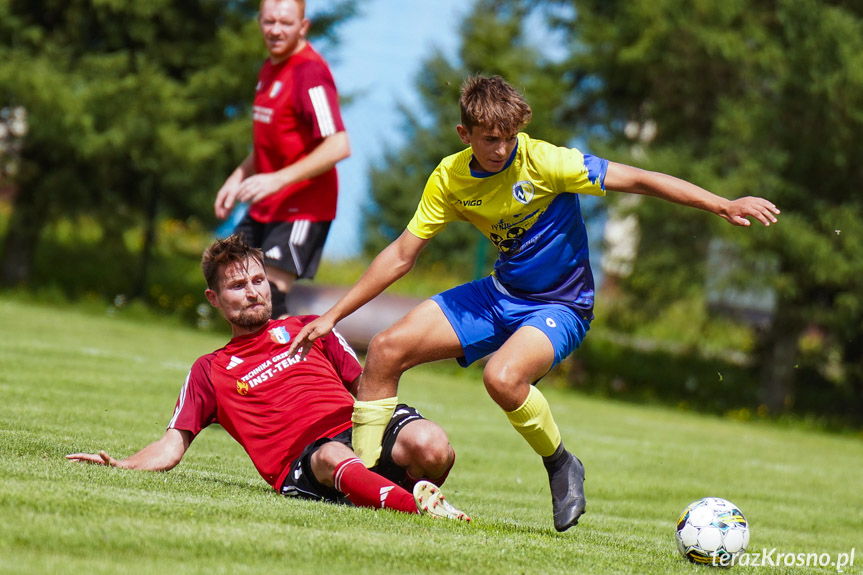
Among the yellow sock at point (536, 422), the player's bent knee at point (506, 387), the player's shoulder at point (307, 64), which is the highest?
the player's shoulder at point (307, 64)

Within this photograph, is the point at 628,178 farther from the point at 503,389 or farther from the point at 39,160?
the point at 39,160

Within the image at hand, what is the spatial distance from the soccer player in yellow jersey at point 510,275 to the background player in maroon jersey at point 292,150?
1.76m

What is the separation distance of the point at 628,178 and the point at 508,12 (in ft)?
62.1

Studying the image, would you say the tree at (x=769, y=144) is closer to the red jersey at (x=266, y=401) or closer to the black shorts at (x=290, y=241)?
the black shorts at (x=290, y=241)

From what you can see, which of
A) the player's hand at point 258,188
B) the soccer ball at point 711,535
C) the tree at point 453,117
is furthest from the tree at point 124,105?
the soccer ball at point 711,535

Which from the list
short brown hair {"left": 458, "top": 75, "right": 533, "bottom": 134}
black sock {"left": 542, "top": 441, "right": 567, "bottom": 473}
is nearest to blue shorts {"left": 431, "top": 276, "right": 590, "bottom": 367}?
black sock {"left": 542, "top": 441, "right": 567, "bottom": 473}

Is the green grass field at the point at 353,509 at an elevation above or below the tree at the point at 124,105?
below

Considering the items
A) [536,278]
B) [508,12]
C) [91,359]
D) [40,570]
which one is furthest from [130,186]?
[40,570]

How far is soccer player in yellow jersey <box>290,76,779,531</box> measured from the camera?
14.2ft

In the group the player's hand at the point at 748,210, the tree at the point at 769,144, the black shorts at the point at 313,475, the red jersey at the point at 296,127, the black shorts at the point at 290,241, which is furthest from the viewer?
the tree at the point at 769,144

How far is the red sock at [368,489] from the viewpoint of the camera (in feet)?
13.4

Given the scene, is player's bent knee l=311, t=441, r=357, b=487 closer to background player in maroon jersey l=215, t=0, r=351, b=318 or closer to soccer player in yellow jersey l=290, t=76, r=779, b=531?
soccer player in yellow jersey l=290, t=76, r=779, b=531

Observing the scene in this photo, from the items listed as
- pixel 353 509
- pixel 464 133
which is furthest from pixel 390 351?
pixel 464 133

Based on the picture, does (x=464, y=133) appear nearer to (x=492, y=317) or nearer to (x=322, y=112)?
(x=492, y=317)
